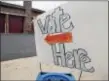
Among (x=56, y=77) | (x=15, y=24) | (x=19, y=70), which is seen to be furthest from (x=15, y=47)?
(x=56, y=77)

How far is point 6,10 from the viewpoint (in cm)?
475

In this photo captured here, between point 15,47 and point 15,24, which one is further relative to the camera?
point 15,24

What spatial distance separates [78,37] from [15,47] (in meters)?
2.86

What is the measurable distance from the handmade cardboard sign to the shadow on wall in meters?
2.30

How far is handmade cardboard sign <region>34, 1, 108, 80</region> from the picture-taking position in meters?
0.99

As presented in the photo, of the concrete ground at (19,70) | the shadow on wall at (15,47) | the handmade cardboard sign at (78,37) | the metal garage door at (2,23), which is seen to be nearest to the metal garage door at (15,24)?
the metal garage door at (2,23)

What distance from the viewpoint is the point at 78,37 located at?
3.50 ft

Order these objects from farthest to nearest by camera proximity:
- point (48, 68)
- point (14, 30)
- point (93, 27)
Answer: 1. point (14, 30)
2. point (48, 68)
3. point (93, 27)

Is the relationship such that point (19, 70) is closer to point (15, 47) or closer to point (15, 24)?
point (15, 47)

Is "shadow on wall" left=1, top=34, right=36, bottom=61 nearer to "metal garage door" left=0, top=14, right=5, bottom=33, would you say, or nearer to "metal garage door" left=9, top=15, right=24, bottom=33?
"metal garage door" left=0, top=14, right=5, bottom=33

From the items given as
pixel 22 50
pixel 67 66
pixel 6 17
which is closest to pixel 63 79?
pixel 67 66

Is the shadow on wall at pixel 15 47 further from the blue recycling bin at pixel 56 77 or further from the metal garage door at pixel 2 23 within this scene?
the blue recycling bin at pixel 56 77

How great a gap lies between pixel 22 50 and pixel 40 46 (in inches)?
104

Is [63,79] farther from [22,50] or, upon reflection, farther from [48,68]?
[22,50]
